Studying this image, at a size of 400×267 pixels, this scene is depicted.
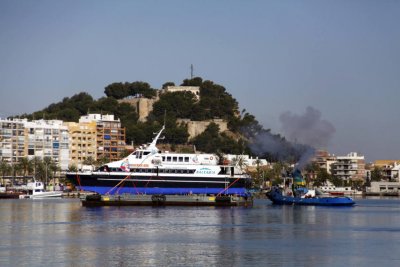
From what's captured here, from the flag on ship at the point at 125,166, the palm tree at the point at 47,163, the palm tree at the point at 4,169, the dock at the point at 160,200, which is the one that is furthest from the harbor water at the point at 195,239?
the palm tree at the point at 4,169

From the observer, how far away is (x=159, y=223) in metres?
75.5

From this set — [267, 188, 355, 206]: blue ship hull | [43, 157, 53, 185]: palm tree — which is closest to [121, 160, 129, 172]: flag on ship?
[267, 188, 355, 206]: blue ship hull

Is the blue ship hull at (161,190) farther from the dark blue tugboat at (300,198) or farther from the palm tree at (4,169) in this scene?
the palm tree at (4,169)

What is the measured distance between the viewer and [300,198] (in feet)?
387

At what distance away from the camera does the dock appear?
346 ft

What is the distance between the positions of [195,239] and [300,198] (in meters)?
58.9

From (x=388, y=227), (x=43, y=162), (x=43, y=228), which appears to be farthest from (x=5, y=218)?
(x=43, y=162)

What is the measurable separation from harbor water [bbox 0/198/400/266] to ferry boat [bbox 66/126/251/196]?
23869mm

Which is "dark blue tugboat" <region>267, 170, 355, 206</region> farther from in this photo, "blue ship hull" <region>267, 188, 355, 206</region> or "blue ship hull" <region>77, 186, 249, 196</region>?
"blue ship hull" <region>77, 186, 249, 196</region>

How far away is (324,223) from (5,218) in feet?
94.1

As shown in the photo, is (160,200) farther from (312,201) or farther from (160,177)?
(312,201)

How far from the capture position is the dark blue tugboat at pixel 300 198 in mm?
117500

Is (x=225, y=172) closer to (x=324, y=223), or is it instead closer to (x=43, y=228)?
(x=324, y=223)

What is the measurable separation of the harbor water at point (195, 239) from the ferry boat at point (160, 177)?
940 inches
